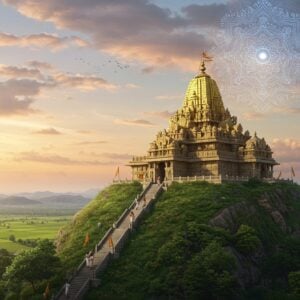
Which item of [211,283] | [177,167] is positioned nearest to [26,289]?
[211,283]

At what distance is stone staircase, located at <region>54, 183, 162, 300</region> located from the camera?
214 feet

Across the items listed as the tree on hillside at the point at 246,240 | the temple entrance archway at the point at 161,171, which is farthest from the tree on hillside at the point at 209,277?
the temple entrance archway at the point at 161,171

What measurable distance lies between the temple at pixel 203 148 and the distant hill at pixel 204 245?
5.65 meters

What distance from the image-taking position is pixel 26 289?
65438 millimetres

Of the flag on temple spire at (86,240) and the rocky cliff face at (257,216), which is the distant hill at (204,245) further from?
the flag on temple spire at (86,240)

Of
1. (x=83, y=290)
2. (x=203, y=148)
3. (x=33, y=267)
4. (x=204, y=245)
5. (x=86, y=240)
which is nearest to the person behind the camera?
(x=83, y=290)

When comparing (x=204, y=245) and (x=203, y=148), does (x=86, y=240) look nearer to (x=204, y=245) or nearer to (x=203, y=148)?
(x=204, y=245)

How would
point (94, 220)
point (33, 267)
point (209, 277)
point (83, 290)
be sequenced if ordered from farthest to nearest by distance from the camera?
point (94, 220) < point (33, 267) < point (83, 290) < point (209, 277)

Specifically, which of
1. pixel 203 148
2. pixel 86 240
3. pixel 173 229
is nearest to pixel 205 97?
pixel 203 148

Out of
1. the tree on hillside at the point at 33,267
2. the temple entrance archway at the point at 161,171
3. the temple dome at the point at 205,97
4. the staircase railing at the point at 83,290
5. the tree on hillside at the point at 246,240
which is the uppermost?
the temple dome at the point at 205,97

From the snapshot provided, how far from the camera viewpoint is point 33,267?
216 ft

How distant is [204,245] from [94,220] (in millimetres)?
21136

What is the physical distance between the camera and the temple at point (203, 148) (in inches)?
3684

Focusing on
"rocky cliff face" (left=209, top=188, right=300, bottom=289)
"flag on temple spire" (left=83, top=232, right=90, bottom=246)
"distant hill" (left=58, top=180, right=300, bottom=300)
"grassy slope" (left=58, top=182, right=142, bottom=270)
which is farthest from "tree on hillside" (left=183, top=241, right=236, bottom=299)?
"grassy slope" (left=58, top=182, right=142, bottom=270)
